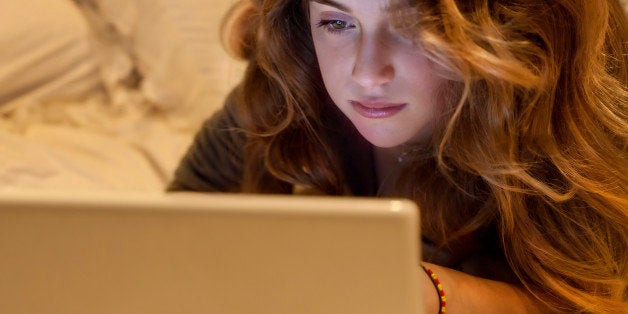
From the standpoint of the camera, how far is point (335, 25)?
2.23 feet

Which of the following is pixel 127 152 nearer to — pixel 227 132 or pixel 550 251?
pixel 227 132

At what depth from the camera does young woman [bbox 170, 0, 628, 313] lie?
0.62 metres

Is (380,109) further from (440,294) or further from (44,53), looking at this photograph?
(44,53)

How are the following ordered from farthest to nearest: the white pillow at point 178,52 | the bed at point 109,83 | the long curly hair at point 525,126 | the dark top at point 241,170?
the white pillow at point 178,52 < the bed at point 109,83 < the dark top at point 241,170 < the long curly hair at point 525,126

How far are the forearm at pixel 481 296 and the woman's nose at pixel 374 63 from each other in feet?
0.60

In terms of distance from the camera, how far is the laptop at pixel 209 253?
308 millimetres

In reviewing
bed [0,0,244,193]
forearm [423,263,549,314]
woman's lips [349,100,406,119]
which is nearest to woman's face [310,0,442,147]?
woman's lips [349,100,406,119]

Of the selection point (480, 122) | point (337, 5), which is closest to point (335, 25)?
point (337, 5)

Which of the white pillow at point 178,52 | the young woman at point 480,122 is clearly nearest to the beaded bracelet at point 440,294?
the young woman at point 480,122

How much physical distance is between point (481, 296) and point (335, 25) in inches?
11.9

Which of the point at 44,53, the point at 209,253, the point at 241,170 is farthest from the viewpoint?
the point at 44,53

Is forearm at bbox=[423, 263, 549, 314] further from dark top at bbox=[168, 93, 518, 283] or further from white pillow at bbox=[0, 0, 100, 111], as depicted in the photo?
white pillow at bbox=[0, 0, 100, 111]

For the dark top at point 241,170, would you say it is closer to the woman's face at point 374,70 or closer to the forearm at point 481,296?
the forearm at point 481,296

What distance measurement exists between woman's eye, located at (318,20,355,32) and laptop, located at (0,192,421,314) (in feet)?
1.24
